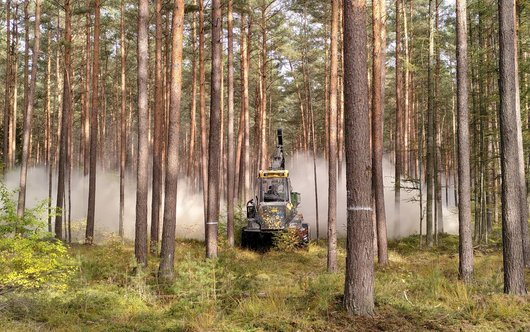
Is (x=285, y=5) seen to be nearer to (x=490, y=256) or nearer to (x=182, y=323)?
(x=490, y=256)

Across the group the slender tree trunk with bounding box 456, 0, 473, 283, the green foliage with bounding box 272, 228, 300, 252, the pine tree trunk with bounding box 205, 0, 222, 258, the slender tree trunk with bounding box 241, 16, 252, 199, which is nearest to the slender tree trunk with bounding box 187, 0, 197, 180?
the slender tree trunk with bounding box 241, 16, 252, 199

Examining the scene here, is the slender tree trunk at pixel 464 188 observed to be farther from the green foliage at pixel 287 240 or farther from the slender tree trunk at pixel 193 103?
the slender tree trunk at pixel 193 103

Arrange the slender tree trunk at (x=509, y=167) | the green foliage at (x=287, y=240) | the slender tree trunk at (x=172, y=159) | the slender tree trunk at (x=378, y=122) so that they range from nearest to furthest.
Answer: the slender tree trunk at (x=509, y=167) → the slender tree trunk at (x=172, y=159) → the slender tree trunk at (x=378, y=122) → the green foliage at (x=287, y=240)

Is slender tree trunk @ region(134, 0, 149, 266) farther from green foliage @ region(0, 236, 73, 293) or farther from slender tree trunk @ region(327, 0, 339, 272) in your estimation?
slender tree trunk @ region(327, 0, 339, 272)

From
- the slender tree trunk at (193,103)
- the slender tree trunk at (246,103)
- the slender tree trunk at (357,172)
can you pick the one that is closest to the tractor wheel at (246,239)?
the slender tree trunk at (246,103)

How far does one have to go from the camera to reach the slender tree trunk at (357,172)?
6.16m

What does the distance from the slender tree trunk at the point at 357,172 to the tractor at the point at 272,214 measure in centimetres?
1006

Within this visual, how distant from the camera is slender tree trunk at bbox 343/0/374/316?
6160mm

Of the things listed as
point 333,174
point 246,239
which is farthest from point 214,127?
point 246,239

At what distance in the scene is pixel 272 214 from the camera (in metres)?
16.5

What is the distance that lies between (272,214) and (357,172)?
10441 mm

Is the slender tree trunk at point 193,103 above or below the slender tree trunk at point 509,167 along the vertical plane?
above

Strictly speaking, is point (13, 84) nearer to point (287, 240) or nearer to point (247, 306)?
point (287, 240)

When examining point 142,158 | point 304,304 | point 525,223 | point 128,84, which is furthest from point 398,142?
point 128,84
